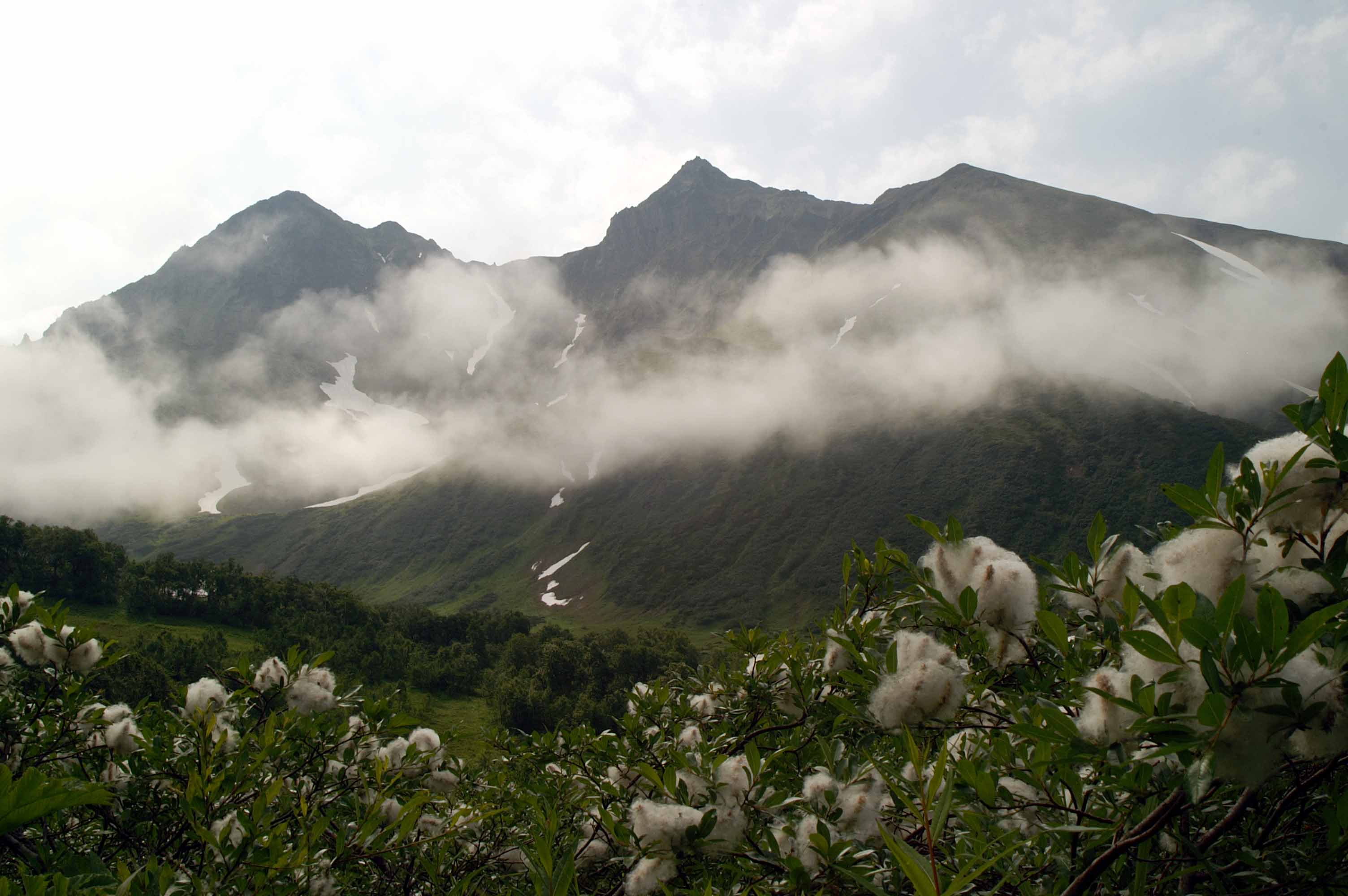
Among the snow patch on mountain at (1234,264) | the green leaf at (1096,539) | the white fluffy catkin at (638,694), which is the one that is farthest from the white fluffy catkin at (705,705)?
the snow patch on mountain at (1234,264)

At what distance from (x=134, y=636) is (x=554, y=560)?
71.4 m

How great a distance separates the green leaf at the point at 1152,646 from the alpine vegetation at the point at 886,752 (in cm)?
1

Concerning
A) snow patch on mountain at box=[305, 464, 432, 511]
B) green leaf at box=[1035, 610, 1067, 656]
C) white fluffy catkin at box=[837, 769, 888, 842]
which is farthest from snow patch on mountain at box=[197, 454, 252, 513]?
green leaf at box=[1035, 610, 1067, 656]

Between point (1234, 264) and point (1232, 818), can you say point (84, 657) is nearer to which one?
point (1232, 818)

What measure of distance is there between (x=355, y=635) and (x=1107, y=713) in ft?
203

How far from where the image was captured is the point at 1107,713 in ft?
5.99

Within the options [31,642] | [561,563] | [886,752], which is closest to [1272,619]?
[886,752]

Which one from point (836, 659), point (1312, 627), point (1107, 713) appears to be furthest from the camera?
point (836, 659)

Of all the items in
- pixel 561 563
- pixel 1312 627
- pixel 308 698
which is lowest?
pixel 561 563

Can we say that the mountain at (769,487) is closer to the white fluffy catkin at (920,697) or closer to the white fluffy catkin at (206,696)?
the white fluffy catkin at (206,696)

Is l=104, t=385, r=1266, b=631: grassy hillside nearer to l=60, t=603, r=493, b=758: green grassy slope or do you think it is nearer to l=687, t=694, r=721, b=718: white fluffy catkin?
l=60, t=603, r=493, b=758: green grassy slope

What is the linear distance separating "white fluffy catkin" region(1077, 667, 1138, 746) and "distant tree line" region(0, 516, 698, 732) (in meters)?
43.0

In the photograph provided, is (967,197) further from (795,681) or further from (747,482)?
(795,681)

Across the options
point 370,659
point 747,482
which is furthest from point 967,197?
point 370,659
